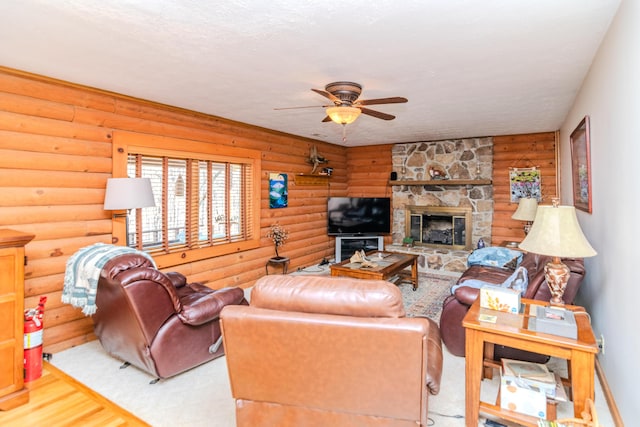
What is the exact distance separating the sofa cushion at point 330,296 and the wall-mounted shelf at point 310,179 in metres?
4.35

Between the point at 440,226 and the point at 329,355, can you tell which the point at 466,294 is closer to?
the point at 329,355

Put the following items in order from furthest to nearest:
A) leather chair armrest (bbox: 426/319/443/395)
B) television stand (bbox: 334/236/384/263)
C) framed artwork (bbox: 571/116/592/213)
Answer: television stand (bbox: 334/236/384/263) < framed artwork (bbox: 571/116/592/213) < leather chair armrest (bbox: 426/319/443/395)

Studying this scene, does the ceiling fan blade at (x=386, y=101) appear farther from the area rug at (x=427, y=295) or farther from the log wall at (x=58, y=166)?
the log wall at (x=58, y=166)

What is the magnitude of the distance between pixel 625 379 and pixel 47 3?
3.75m

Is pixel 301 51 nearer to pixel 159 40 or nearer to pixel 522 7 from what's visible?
pixel 159 40

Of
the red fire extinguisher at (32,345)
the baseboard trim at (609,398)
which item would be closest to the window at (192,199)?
the red fire extinguisher at (32,345)

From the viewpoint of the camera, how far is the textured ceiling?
1908mm

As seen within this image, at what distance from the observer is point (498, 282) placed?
352cm

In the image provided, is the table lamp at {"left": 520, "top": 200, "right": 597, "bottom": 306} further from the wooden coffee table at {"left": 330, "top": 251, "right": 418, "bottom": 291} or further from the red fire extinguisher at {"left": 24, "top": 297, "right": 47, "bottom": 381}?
the red fire extinguisher at {"left": 24, "top": 297, "right": 47, "bottom": 381}

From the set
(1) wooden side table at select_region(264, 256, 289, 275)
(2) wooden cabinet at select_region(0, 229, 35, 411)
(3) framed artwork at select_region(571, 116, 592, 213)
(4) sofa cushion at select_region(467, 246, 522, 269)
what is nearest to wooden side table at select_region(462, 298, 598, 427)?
(3) framed artwork at select_region(571, 116, 592, 213)

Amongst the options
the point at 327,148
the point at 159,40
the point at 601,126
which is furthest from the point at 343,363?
the point at 327,148

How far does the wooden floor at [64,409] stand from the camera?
6.80 ft

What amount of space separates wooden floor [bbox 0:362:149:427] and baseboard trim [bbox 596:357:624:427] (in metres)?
2.76

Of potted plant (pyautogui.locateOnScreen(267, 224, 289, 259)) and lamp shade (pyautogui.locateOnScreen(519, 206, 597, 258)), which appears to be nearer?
lamp shade (pyautogui.locateOnScreen(519, 206, 597, 258))
